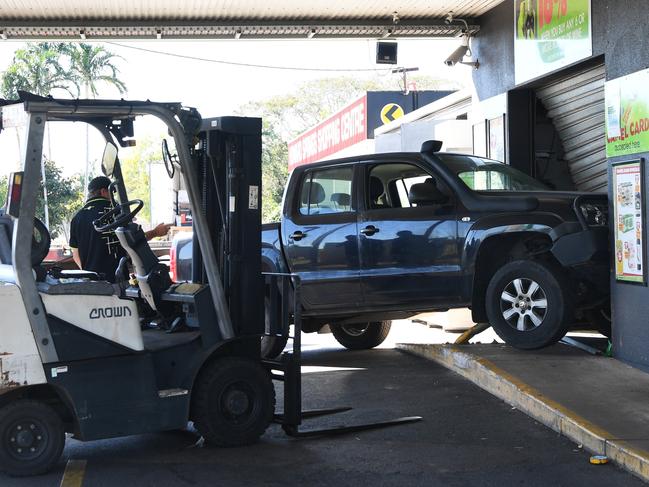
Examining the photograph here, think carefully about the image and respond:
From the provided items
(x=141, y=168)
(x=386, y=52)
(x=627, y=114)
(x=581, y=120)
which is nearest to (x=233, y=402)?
(x=627, y=114)

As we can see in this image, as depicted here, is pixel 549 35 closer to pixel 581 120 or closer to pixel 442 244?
pixel 581 120

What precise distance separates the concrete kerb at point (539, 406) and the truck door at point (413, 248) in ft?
2.58

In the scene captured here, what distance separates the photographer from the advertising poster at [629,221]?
8.75 meters

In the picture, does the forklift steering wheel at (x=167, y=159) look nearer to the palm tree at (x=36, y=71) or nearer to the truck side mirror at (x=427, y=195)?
the truck side mirror at (x=427, y=195)

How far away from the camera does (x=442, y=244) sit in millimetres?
9461

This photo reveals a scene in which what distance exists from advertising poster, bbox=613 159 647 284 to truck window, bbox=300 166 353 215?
2.80 m

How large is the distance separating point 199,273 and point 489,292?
315 cm

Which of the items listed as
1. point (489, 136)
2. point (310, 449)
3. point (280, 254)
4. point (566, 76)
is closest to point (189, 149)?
point (310, 449)

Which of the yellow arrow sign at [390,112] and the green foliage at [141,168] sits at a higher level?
the green foliage at [141,168]

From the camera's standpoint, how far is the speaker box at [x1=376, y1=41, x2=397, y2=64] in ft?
48.8

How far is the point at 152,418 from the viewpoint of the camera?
6340 mm

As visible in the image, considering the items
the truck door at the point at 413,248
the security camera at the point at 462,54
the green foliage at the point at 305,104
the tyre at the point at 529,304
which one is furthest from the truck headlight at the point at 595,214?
the green foliage at the point at 305,104

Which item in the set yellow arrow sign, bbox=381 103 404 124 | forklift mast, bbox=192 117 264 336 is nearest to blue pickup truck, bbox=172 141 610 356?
forklift mast, bbox=192 117 264 336

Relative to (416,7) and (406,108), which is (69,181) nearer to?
(406,108)
